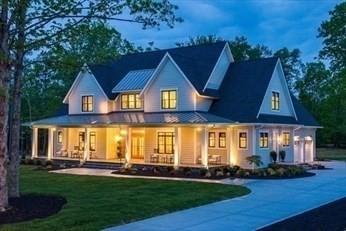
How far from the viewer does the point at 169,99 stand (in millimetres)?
29203

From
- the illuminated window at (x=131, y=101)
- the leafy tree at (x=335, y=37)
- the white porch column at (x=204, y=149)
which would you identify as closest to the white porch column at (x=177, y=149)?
the white porch column at (x=204, y=149)

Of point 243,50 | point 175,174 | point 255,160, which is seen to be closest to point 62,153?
point 175,174

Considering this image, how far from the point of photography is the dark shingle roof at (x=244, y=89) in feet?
88.7

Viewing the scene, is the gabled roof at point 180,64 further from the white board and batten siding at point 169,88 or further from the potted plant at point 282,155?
the potted plant at point 282,155

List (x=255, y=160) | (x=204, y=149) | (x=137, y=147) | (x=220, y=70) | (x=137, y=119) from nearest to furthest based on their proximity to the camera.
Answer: (x=255, y=160) < (x=204, y=149) < (x=137, y=119) < (x=220, y=70) < (x=137, y=147)

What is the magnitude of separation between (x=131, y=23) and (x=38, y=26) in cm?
250

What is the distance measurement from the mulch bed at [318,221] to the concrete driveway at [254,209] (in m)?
0.35

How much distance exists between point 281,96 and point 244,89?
3161mm

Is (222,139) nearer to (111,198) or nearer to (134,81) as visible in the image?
(134,81)

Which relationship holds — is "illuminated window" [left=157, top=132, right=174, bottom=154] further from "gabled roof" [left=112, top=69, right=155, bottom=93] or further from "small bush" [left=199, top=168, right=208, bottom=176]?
"small bush" [left=199, top=168, right=208, bottom=176]

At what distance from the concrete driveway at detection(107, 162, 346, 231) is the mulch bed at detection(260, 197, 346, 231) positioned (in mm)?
345

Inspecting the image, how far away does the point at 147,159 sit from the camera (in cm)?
3028

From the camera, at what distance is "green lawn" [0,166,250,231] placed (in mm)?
10453

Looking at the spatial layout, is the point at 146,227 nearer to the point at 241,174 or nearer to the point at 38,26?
the point at 38,26
